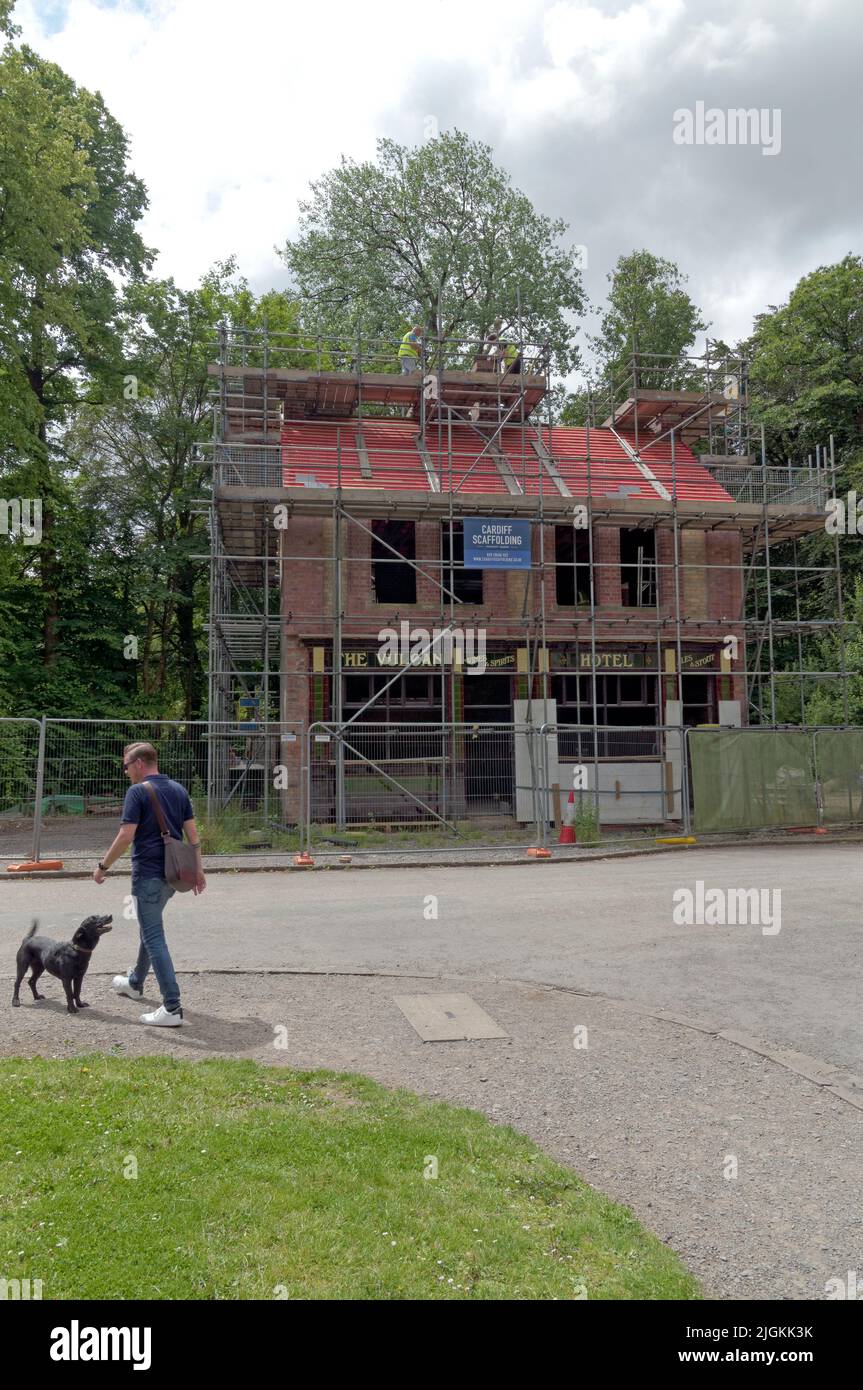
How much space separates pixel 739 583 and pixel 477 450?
7.69 m

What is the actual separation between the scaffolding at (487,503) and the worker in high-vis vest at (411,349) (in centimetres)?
66

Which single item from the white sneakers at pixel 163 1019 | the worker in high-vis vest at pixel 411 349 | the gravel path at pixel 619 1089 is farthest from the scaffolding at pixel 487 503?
the white sneakers at pixel 163 1019

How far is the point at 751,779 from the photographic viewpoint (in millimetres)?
19266

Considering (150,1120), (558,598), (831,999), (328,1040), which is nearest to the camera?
(150,1120)

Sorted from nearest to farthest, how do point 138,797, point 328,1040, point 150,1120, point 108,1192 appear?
point 108,1192 → point 150,1120 → point 328,1040 → point 138,797

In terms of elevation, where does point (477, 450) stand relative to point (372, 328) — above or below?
below

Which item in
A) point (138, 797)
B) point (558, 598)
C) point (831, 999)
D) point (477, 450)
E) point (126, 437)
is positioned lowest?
point (831, 999)

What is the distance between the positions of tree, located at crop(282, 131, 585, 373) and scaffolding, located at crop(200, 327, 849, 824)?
11.0 m

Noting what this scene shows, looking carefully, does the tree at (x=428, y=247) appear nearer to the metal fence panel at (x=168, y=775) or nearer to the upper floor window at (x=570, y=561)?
the upper floor window at (x=570, y=561)

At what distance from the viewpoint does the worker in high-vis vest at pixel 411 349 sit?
2581 cm

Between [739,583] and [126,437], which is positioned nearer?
[739,583]
